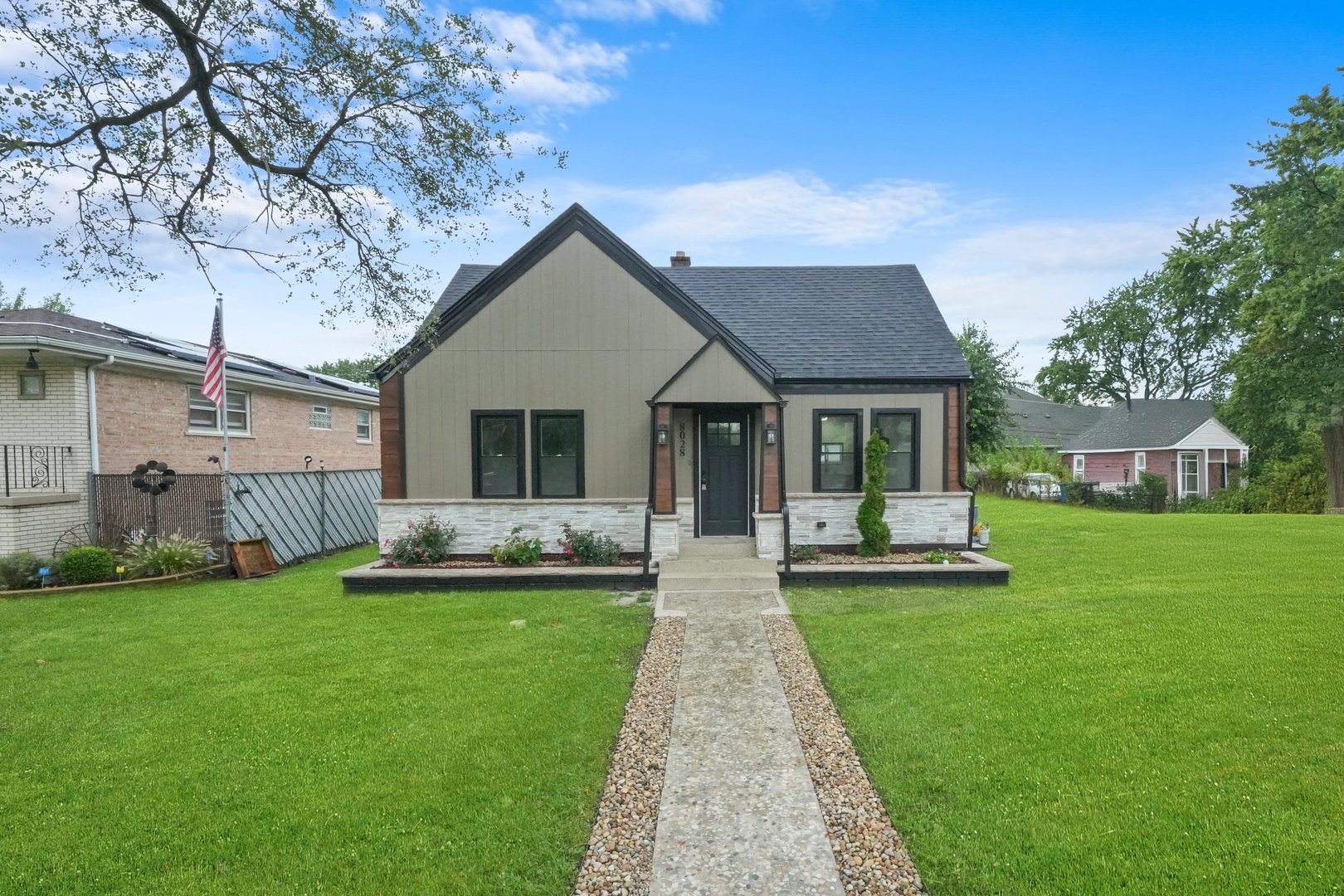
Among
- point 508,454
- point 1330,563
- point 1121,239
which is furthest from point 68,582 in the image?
point 1121,239

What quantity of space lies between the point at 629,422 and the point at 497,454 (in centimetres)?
241

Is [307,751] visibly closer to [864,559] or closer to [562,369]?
[562,369]

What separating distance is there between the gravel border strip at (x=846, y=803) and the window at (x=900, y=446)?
22.5ft

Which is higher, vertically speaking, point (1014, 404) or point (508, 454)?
point (1014, 404)

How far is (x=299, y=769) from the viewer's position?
429 centimetres

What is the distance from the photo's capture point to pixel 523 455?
11.7m

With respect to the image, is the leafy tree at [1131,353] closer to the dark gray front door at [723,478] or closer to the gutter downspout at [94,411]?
the dark gray front door at [723,478]

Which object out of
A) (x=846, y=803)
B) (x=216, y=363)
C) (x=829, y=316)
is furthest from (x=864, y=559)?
(x=216, y=363)

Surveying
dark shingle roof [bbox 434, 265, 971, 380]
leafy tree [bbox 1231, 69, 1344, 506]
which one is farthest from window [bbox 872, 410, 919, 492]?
leafy tree [bbox 1231, 69, 1344, 506]

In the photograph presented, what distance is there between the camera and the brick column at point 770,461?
11.0 metres

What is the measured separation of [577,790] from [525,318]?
9.00 meters

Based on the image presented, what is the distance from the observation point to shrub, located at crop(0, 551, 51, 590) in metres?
10.6

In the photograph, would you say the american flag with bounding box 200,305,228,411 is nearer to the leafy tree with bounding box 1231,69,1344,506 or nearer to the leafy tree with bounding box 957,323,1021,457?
the leafy tree with bounding box 957,323,1021,457

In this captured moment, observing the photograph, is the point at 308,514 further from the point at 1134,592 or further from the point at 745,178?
the point at 1134,592
